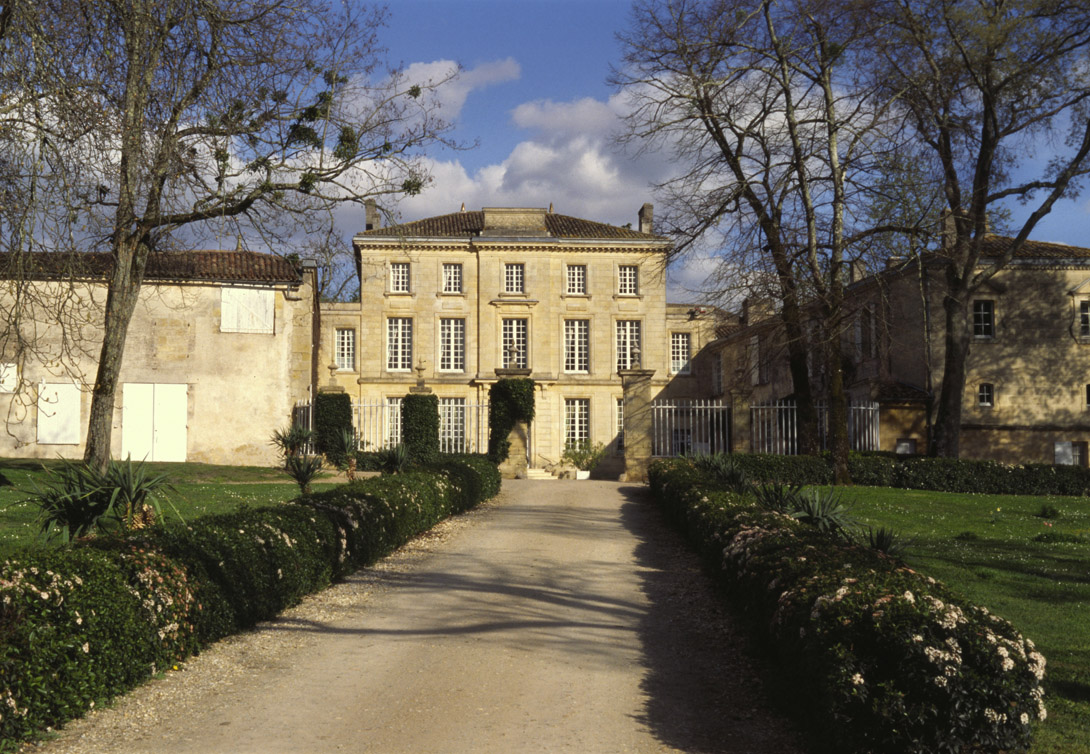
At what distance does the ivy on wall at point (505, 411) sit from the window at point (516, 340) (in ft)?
41.0

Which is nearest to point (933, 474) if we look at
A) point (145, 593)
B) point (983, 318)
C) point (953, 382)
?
point (953, 382)

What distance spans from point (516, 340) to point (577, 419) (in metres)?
3.87

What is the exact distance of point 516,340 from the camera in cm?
3788

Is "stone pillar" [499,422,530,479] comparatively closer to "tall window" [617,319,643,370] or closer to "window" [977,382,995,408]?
"tall window" [617,319,643,370]

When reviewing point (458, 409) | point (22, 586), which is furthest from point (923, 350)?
point (22, 586)

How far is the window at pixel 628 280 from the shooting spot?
3878cm

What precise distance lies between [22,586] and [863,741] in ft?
14.8

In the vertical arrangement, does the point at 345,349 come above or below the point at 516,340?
below

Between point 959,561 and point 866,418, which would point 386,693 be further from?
point 866,418

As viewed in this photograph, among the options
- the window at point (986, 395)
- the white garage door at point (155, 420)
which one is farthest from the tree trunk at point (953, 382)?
the white garage door at point (155, 420)

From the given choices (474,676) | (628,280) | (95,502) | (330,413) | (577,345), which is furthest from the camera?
(628,280)

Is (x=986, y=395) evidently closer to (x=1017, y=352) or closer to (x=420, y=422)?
(x=1017, y=352)

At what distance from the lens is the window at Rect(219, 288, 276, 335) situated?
28203 mm

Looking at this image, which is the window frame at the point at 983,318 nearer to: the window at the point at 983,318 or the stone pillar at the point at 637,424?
the window at the point at 983,318
